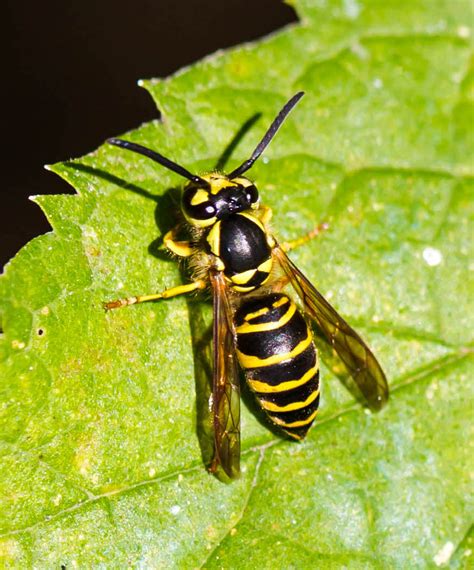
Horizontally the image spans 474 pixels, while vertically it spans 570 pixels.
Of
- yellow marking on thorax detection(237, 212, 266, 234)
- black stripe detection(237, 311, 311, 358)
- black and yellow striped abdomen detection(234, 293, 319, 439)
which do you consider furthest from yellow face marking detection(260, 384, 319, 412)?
yellow marking on thorax detection(237, 212, 266, 234)

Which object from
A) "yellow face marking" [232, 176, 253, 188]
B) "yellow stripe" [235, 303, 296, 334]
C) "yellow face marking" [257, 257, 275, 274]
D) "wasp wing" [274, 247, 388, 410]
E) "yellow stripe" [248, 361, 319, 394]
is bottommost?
"wasp wing" [274, 247, 388, 410]

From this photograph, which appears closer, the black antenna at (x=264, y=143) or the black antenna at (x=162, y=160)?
the black antenna at (x=162, y=160)

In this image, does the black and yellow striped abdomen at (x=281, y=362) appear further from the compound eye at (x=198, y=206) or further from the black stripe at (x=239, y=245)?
the compound eye at (x=198, y=206)

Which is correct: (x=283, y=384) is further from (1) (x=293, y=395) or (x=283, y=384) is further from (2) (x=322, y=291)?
(2) (x=322, y=291)

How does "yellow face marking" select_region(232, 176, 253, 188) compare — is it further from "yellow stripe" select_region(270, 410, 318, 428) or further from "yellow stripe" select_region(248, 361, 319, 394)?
"yellow stripe" select_region(270, 410, 318, 428)

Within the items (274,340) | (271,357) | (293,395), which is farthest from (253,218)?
(293,395)

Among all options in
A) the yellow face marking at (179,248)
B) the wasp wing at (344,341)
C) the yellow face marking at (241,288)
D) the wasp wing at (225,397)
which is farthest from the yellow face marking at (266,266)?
the yellow face marking at (179,248)
